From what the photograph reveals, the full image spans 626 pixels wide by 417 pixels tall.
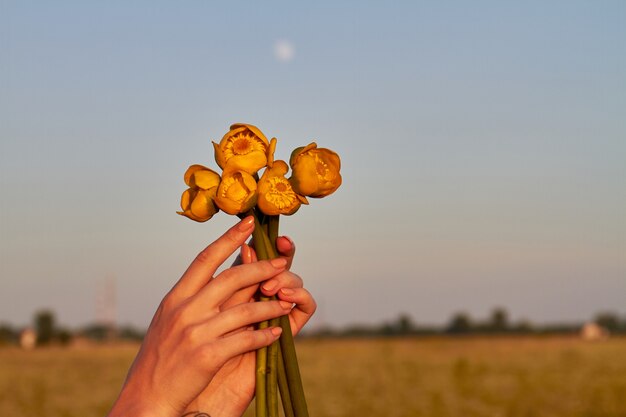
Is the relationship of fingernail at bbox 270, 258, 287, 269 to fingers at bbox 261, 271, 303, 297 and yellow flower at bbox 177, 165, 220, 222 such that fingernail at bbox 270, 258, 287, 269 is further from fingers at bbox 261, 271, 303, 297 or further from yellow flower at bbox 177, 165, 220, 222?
yellow flower at bbox 177, 165, 220, 222

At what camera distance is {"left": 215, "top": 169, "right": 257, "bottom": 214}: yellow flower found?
2.18 m

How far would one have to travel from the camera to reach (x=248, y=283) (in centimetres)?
216

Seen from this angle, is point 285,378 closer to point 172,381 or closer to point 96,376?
point 172,381

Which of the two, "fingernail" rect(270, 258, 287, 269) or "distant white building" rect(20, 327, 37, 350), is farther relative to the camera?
"distant white building" rect(20, 327, 37, 350)

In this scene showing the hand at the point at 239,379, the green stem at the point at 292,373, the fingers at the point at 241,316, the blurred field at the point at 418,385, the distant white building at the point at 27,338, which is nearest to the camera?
the fingers at the point at 241,316

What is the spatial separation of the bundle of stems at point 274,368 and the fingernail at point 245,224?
55 millimetres

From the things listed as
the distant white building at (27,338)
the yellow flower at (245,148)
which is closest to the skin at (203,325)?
the yellow flower at (245,148)

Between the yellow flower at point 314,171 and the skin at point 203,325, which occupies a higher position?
the yellow flower at point 314,171

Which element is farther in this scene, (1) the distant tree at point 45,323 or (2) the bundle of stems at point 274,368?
(1) the distant tree at point 45,323

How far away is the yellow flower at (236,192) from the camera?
218 centimetres

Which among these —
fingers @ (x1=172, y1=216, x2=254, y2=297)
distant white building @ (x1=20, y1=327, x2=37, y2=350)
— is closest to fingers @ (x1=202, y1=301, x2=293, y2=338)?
fingers @ (x1=172, y1=216, x2=254, y2=297)

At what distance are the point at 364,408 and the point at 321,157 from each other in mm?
16930

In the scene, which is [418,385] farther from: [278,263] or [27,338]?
[27,338]

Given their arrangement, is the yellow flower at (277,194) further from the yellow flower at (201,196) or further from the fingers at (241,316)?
the fingers at (241,316)
